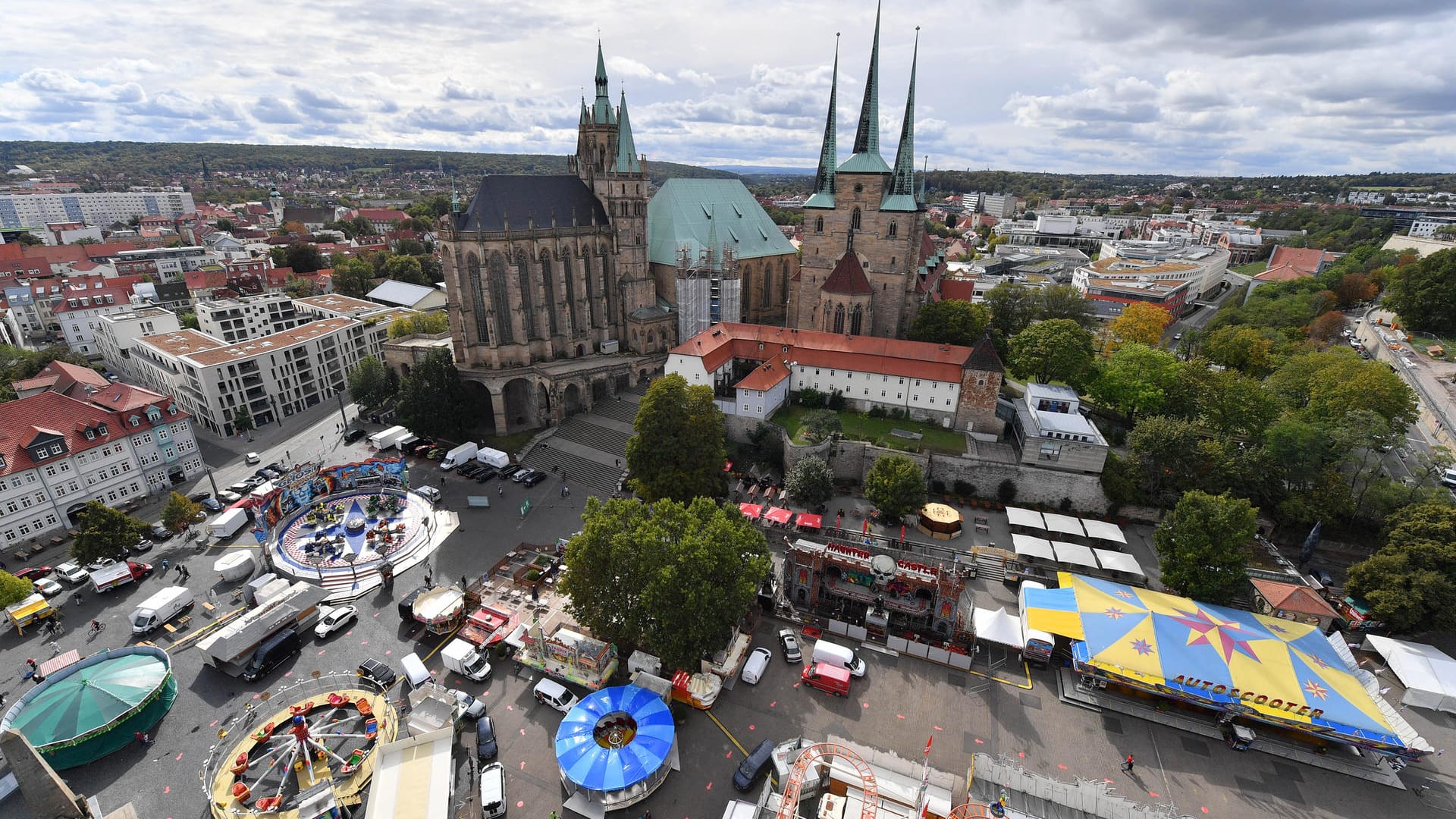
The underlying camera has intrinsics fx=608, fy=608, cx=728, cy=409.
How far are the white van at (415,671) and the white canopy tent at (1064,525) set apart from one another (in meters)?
37.6

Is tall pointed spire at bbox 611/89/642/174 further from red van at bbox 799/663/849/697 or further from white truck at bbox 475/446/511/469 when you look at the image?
red van at bbox 799/663/849/697

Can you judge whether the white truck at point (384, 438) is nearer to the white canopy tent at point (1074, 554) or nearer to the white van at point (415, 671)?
the white van at point (415, 671)

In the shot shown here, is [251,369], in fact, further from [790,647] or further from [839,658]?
[839,658]

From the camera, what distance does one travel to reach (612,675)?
30.2 m

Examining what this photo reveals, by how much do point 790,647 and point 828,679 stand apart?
107 inches

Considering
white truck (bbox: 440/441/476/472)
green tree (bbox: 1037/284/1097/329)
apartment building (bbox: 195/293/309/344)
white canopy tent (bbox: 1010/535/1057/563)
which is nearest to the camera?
white canopy tent (bbox: 1010/535/1057/563)

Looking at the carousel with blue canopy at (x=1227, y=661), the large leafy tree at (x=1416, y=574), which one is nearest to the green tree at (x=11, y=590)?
the carousel with blue canopy at (x=1227, y=661)

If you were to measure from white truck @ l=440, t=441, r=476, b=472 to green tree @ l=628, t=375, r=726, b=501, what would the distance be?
17373 mm

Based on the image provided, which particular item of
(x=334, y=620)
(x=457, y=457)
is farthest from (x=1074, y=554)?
(x=457, y=457)

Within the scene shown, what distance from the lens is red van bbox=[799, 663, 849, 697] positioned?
2880 cm

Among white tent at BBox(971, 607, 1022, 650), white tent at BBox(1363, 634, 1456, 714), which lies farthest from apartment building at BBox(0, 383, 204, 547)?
white tent at BBox(1363, 634, 1456, 714)

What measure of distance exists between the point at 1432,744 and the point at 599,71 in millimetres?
70882

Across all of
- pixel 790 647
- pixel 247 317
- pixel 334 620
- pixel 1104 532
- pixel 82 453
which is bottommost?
pixel 334 620

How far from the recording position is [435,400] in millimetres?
51750
